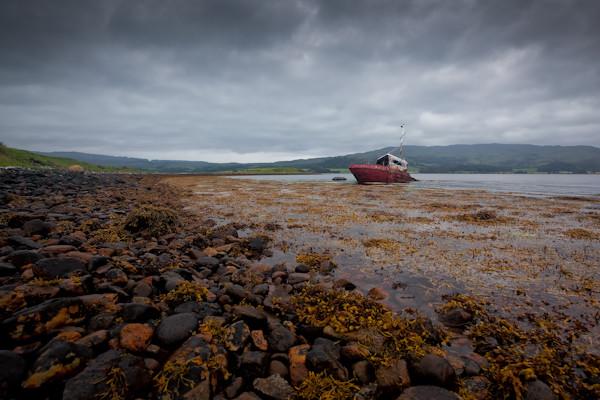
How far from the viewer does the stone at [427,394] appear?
328cm

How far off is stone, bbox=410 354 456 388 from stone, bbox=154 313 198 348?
3.72 metres

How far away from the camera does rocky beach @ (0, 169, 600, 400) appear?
324 cm

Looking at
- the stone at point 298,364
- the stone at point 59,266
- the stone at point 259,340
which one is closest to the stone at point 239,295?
the stone at point 259,340

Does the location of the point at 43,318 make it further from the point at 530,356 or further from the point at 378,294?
the point at 530,356

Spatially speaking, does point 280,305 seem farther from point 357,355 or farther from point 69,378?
point 69,378

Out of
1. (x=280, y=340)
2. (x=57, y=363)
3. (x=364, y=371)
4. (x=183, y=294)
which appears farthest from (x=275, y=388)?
(x=183, y=294)

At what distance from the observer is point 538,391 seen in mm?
3445

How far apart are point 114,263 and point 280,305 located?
4175mm

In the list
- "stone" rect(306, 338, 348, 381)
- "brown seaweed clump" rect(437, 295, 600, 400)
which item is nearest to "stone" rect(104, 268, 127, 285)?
"stone" rect(306, 338, 348, 381)

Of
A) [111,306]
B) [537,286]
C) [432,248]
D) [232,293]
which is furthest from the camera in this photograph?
[432,248]

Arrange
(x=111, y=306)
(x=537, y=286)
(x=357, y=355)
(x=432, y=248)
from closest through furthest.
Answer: (x=357, y=355), (x=111, y=306), (x=537, y=286), (x=432, y=248)

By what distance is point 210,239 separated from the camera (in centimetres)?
1080

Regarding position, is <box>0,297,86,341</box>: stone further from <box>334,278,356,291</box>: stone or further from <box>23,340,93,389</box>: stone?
<box>334,278,356,291</box>: stone

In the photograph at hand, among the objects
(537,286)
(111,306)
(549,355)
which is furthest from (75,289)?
(537,286)
